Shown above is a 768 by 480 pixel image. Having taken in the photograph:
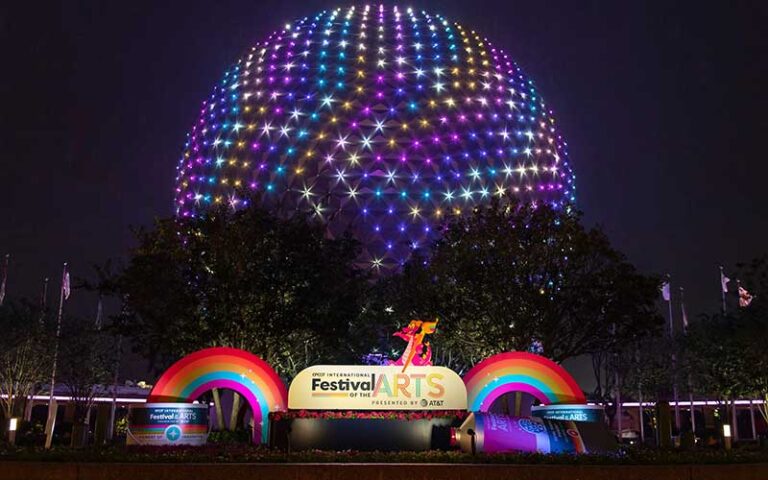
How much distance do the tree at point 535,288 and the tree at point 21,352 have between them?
78.9ft

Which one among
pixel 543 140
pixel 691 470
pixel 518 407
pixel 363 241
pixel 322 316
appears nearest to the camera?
pixel 691 470

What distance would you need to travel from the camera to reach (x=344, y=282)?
108 ft

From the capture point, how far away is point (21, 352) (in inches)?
1688

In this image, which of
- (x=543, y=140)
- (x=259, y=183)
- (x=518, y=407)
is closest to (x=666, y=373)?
(x=543, y=140)

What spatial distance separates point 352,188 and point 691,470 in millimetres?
21786

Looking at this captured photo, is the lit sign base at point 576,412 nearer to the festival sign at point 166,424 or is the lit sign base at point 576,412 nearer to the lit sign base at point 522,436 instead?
the lit sign base at point 522,436

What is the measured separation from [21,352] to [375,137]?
909 inches

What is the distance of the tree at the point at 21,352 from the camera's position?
42.3 m

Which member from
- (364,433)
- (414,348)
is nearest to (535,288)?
(414,348)

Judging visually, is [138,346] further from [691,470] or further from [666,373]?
[666,373]

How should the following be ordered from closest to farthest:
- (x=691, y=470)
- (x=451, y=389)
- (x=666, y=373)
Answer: (x=691, y=470), (x=451, y=389), (x=666, y=373)

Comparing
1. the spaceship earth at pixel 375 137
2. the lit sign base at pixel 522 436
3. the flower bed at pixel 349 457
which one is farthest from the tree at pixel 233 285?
the lit sign base at pixel 522 436

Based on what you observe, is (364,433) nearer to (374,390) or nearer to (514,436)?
(374,390)

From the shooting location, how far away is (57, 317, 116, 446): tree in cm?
4741
